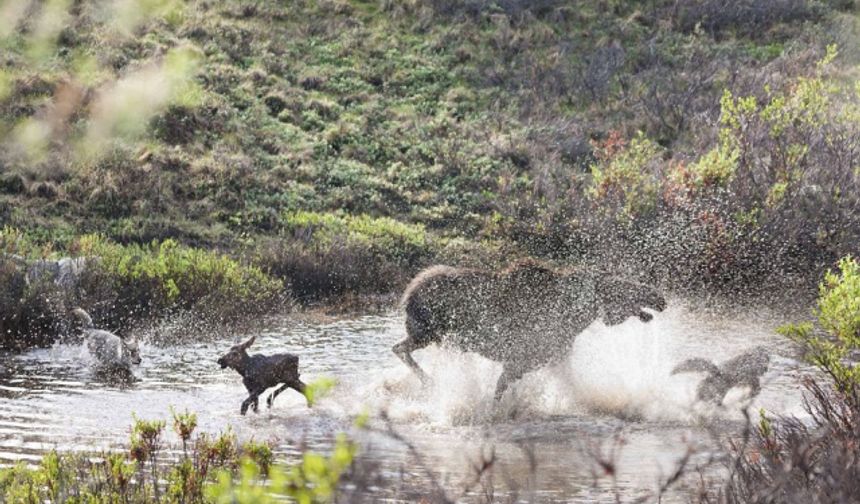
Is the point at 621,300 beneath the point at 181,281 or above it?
beneath

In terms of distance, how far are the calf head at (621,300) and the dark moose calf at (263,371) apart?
2.88 metres

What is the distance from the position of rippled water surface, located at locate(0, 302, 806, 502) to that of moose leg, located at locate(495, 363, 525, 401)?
0.52 ft

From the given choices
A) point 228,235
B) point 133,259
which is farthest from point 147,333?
point 228,235

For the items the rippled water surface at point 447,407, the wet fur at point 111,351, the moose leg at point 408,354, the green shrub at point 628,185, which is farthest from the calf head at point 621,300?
the green shrub at point 628,185

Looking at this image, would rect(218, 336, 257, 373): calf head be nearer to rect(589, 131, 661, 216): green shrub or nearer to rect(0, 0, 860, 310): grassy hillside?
rect(0, 0, 860, 310): grassy hillside

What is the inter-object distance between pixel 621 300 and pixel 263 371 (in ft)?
11.0

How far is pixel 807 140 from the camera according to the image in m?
20.5

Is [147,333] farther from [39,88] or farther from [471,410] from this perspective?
[39,88]

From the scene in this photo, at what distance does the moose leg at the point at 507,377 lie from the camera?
10836mm

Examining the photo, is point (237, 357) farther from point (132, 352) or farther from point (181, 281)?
point (181, 281)

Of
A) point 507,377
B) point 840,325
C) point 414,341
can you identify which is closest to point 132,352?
point 414,341

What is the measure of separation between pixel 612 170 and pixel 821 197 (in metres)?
3.88

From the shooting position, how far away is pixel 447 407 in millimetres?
10977

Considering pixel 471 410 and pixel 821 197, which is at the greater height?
pixel 821 197
